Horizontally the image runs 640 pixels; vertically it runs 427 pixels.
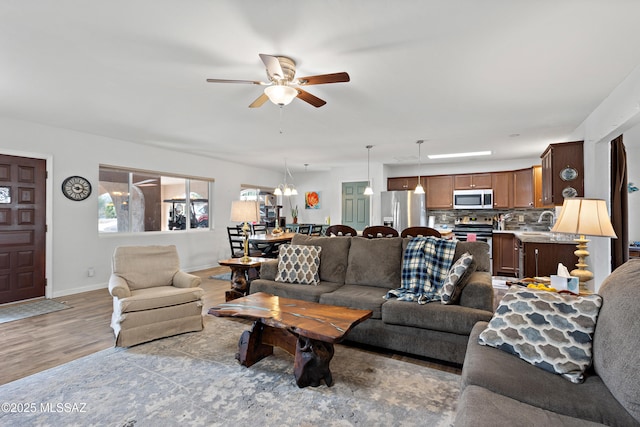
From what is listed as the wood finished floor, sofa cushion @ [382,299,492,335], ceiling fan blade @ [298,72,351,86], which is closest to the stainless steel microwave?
sofa cushion @ [382,299,492,335]

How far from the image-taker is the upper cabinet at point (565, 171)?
3.97 m

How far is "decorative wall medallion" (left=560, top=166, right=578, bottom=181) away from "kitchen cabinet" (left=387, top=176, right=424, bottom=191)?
356 cm

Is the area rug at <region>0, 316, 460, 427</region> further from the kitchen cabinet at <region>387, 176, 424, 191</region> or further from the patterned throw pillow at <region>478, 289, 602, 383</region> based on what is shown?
the kitchen cabinet at <region>387, 176, 424, 191</region>

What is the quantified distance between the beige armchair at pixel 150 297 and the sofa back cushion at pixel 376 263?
5.31 ft

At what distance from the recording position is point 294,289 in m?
3.25

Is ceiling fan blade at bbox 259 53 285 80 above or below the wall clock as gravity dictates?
above

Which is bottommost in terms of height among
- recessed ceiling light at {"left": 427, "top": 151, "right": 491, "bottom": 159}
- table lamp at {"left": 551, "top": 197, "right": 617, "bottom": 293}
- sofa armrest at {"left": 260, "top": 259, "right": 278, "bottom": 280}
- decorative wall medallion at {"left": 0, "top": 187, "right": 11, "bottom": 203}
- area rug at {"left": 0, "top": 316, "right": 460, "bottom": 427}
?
area rug at {"left": 0, "top": 316, "right": 460, "bottom": 427}

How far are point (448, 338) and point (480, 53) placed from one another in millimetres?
2190

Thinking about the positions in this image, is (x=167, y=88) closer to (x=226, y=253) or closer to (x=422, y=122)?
(x=422, y=122)

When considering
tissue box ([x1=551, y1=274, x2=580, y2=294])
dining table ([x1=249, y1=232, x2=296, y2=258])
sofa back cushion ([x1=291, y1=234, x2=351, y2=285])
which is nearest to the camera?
tissue box ([x1=551, y1=274, x2=580, y2=294])

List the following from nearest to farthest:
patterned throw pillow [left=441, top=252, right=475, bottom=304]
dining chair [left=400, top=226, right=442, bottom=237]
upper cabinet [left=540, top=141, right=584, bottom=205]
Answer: patterned throw pillow [left=441, top=252, right=475, bottom=304], dining chair [left=400, top=226, right=442, bottom=237], upper cabinet [left=540, top=141, right=584, bottom=205]

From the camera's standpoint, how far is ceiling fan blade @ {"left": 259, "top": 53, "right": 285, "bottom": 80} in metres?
2.11

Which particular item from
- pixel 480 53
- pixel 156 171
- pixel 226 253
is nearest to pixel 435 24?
pixel 480 53

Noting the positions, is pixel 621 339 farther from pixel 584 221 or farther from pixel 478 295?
pixel 584 221
